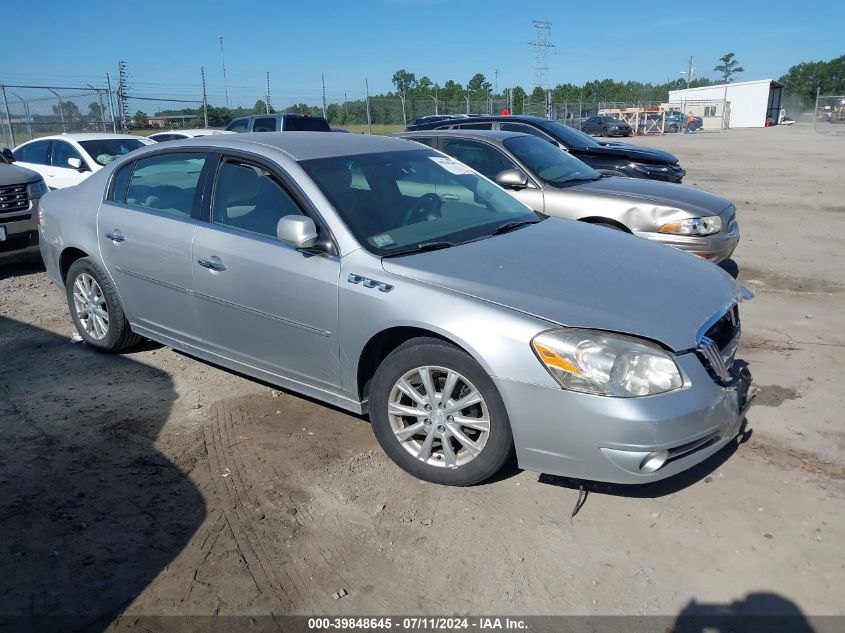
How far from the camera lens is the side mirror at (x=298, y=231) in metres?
3.67

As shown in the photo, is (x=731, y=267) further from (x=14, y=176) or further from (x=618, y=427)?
(x=14, y=176)

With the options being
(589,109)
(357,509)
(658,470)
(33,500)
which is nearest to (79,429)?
(33,500)

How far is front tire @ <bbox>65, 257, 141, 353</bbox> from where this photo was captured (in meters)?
5.18

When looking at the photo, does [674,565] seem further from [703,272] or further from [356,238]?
[356,238]

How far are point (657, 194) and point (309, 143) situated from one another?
3.94m

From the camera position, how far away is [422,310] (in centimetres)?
337

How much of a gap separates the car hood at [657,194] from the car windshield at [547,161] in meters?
0.19

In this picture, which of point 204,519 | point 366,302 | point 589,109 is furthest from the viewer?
point 589,109

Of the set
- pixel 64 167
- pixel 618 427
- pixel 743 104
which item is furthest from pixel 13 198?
pixel 743 104

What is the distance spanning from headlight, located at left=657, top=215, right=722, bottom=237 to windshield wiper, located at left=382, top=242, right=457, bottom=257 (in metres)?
3.51

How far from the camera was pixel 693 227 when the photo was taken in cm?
661

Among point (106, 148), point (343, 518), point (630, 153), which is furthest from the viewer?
point (106, 148)

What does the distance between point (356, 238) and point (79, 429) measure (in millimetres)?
2136

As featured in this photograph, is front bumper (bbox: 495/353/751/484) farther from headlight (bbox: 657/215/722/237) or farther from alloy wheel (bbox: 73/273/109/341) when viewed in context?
headlight (bbox: 657/215/722/237)
